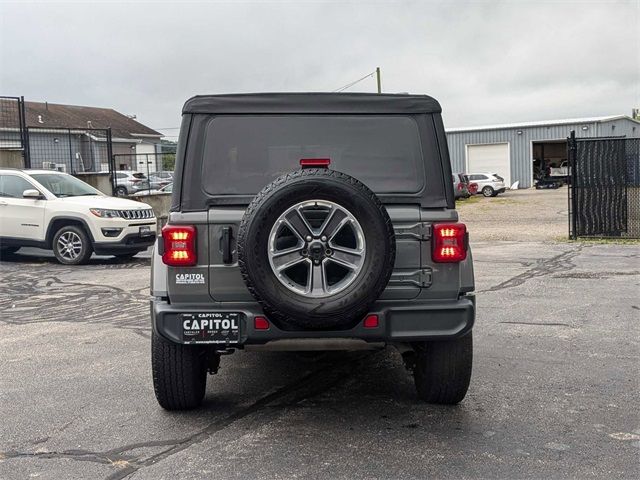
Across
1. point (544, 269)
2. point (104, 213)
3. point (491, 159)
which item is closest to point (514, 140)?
point (491, 159)

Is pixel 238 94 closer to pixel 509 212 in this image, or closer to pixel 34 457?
pixel 34 457

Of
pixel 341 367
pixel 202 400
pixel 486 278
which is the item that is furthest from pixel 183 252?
pixel 486 278

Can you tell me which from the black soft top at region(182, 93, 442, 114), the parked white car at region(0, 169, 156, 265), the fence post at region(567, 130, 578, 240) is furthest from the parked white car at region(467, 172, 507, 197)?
the black soft top at region(182, 93, 442, 114)

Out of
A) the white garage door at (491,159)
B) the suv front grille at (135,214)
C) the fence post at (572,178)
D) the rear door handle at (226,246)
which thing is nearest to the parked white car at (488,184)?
the white garage door at (491,159)

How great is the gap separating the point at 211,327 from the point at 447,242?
4.73 feet

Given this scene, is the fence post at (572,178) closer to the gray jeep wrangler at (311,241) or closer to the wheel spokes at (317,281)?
the gray jeep wrangler at (311,241)

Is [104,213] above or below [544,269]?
above

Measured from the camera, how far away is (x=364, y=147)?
4.47 metres

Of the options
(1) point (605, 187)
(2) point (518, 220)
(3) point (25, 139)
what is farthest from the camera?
(2) point (518, 220)

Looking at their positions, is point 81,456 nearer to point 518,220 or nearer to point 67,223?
point 67,223

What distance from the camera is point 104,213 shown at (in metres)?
12.6

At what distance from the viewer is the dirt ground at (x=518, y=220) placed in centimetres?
1728

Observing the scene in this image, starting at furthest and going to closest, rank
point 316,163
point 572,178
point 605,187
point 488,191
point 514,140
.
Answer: point 514,140
point 488,191
point 572,178
point 605,187
point 316,163

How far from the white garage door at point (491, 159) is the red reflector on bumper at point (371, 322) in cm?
4530
